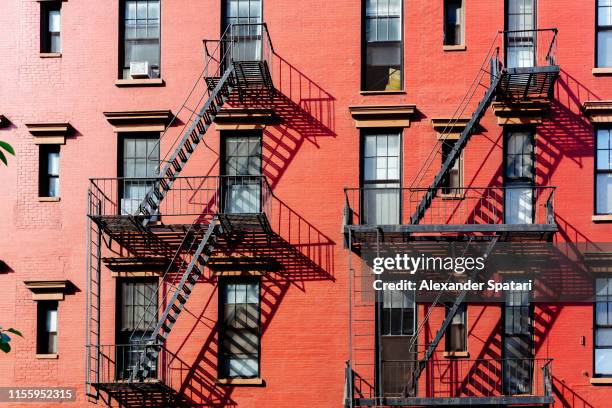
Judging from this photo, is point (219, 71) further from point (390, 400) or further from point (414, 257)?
point (390, 400)

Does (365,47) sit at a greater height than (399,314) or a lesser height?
greater

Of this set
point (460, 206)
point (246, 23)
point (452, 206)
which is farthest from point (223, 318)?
point (246, 23)

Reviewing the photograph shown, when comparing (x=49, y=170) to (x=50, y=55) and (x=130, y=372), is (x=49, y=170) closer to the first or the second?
(x=50, y=55)

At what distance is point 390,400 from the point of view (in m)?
16.2

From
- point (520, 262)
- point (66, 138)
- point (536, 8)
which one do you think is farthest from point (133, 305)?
point (536, 8)

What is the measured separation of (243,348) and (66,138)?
629cm

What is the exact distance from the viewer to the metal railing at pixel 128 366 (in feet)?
58.2

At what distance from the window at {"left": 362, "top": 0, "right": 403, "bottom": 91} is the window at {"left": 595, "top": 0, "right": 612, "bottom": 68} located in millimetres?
4443

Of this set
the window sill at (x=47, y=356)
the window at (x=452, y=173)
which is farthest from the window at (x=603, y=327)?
the window sill at (x=47, y=356)

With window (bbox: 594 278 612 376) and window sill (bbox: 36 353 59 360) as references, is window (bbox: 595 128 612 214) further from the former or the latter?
window sill (bbox: 36 353 59 360)

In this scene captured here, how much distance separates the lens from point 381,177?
18172mm

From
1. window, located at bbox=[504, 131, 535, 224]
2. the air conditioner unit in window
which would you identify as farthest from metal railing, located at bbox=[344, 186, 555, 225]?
the air conditioner unit in window

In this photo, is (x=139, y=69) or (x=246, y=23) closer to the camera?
(x=139, y=69)

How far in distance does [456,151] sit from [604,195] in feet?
12.4
